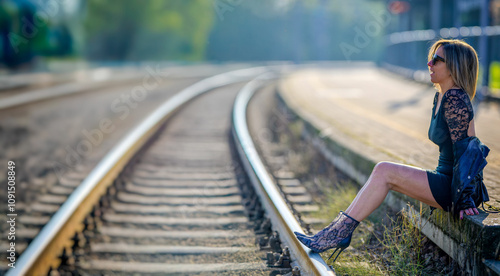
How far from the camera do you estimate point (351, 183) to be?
17.1ft

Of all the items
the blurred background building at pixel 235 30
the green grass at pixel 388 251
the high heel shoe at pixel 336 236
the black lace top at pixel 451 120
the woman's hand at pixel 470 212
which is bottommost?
the green grass at pixel 388 251

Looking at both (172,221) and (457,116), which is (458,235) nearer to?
(457,116)

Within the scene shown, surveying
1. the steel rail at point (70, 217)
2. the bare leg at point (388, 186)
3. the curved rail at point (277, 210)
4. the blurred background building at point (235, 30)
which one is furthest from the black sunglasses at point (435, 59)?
the blurred background building at point (235, 30)

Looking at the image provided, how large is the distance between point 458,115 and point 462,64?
34 centimetres

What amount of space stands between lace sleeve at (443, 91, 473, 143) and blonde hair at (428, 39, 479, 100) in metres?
0.10

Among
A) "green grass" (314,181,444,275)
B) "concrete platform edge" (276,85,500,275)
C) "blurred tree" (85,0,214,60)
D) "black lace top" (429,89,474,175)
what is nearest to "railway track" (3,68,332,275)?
"green grass" (314,181,444,275)

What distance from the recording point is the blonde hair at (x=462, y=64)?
3.12m

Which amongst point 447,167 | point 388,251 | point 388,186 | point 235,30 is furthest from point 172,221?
point 235,30

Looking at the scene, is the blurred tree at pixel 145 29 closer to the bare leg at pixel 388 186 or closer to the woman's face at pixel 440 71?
the bare leg at pixel 388 186

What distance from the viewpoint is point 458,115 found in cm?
306

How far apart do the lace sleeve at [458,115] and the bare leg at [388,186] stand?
34 cm

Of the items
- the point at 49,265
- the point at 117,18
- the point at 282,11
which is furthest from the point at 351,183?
the point at 282,11

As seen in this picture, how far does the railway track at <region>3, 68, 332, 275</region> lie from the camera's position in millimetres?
3713

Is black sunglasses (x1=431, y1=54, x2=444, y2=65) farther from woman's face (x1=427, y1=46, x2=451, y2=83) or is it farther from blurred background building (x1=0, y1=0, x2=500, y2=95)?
blurred background building (x1=0, y1=0, x2=500, y2=95)
